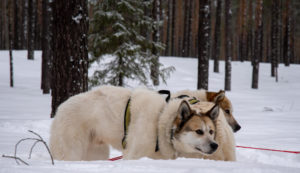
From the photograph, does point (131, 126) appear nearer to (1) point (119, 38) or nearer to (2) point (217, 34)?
(1) point (119, 38)

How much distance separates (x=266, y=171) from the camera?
234cm

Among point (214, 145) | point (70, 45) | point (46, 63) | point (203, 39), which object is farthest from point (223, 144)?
point (46, 63)

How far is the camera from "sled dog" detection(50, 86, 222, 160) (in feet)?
13.3

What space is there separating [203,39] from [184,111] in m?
7.26

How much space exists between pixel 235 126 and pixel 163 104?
2083 millimetres

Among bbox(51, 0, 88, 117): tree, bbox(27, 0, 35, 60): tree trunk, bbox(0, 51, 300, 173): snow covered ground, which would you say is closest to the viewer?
bbox(0, 51, 300, 173): snow covered ground

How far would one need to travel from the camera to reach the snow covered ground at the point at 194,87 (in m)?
2.47

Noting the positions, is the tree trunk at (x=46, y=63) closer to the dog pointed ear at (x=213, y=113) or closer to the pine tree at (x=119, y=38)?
the pine tree at (x=119, y=38)

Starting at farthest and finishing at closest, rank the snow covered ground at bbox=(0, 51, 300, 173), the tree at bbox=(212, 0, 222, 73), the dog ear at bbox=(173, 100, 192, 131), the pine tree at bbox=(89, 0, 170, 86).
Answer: the tree at bbox=(212, 0, 222, 73)
the pine tree at bbox=(89, 0, 170, 86)
the dog ear at bbox=(173, 100, 192, 131)
the snow covered ground at bbox=(0, 51, 300, 173)

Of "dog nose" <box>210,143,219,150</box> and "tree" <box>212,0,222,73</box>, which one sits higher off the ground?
"tree" <box>212,0,222,73</box>

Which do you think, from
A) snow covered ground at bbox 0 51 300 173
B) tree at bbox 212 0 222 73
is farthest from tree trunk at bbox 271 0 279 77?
tree at bbox 212 0 222 73

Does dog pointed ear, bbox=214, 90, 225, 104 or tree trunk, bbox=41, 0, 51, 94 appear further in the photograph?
tree trunk, bbox=41, 0, 51, 94

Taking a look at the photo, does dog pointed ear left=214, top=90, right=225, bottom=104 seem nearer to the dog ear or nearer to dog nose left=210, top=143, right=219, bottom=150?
the dog ear

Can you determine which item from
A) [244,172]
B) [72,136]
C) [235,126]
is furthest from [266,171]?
[235,126]
